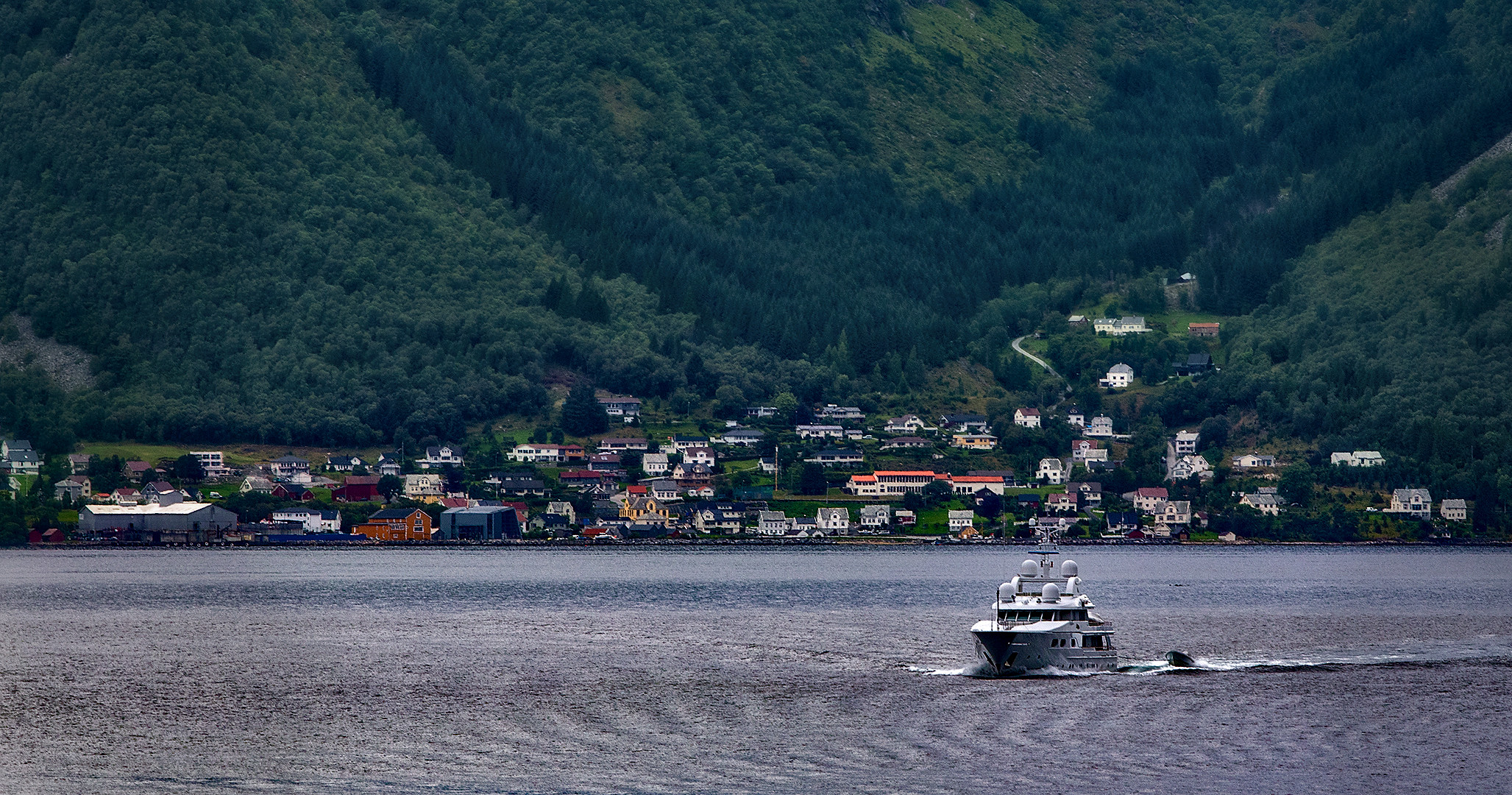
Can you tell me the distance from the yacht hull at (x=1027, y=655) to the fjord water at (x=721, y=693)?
1708 millimetres

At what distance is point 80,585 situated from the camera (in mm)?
143125

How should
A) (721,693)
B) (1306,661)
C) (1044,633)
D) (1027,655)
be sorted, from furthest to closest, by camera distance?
(1306,661) < (1027,655) < (1044,633) < (721,693)

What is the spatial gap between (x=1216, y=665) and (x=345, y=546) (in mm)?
127294

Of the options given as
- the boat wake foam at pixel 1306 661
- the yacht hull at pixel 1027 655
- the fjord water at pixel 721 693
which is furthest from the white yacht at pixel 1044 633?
the fjord water at pixel 721 693

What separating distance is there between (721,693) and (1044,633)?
45.4 feet

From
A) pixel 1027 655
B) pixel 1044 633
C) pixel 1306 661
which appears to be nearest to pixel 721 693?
pixel 1027 655

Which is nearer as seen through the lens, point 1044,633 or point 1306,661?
point 1044,633

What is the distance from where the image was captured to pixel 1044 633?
8112 centimetres

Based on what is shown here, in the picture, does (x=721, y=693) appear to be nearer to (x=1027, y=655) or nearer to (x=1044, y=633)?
(x=1027, y=655)

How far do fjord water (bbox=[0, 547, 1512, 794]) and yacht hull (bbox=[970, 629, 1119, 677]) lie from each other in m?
1.71

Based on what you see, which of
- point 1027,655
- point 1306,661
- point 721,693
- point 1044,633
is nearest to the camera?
point 721,693

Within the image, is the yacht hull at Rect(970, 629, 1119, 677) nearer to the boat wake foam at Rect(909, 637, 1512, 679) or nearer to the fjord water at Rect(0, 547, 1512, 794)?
the boat wake foam at Rect(909, 637, 1512, 679)

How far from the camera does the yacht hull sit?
81000 mm

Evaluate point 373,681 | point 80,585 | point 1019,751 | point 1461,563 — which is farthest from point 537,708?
point 1461,563
